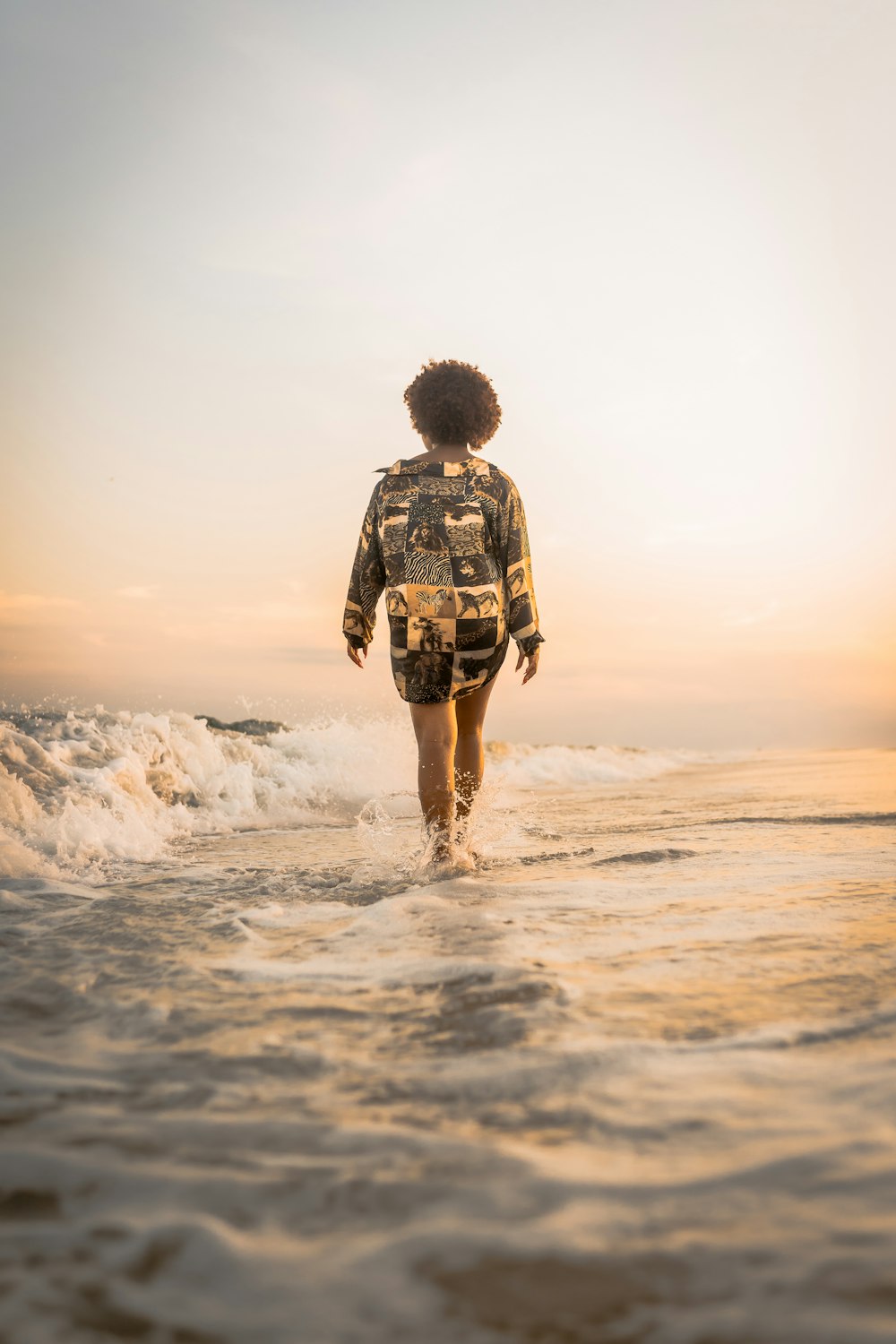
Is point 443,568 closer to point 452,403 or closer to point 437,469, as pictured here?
point 437,469

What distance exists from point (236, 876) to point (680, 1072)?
260 centimetres

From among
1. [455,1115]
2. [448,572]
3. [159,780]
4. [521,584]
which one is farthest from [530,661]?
[159,780]

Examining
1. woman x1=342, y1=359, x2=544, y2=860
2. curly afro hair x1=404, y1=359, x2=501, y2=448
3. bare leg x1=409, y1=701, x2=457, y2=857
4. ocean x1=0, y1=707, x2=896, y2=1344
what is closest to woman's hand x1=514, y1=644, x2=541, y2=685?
woman x1=342, y1=359, x2=544, y2=860

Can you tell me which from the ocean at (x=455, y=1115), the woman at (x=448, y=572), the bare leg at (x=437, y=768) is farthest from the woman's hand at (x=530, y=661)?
the ocean at (x=455, y=1115)

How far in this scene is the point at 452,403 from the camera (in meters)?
4.04

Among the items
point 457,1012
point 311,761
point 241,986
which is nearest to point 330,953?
point 241,986

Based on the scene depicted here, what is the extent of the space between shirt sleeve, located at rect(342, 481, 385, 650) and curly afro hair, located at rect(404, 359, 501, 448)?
45 centimetres

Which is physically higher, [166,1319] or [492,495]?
[492,495]

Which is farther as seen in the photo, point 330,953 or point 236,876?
point 236,876

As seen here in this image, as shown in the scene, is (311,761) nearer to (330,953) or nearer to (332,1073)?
(330,953)

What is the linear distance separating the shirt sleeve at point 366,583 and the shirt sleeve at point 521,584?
632 millimetres

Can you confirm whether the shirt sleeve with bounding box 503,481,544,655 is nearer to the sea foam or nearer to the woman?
the woman

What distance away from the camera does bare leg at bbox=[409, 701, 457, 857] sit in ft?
12.2

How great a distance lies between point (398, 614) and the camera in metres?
3.85
